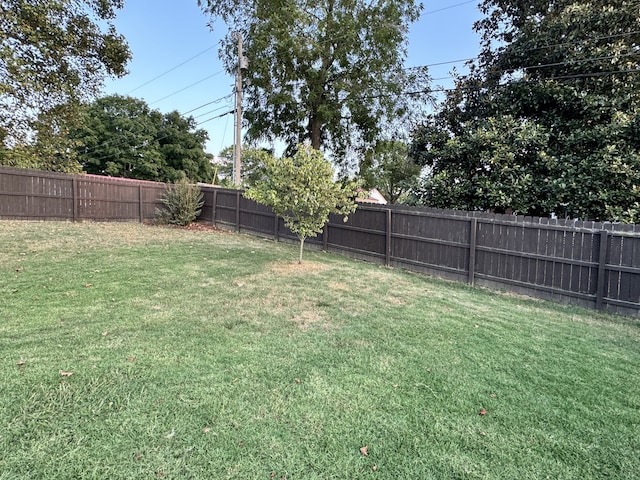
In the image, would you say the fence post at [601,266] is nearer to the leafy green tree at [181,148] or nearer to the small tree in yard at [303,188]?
the small tree in yard at [303,188]

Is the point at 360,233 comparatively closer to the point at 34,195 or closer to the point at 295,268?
the point at 295,268

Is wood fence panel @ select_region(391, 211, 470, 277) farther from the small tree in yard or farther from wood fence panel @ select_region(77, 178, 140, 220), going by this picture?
wood fence panel @ select_region(77, 178, 140, 220)

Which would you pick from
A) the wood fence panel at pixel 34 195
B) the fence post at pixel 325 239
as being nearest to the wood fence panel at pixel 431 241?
the fence post at pixel 325 239

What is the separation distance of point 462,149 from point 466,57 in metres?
3.70

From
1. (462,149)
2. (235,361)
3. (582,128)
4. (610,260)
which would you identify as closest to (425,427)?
(235,361)

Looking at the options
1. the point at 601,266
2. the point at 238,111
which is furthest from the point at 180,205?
the point at 601,266

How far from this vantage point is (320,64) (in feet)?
40.3

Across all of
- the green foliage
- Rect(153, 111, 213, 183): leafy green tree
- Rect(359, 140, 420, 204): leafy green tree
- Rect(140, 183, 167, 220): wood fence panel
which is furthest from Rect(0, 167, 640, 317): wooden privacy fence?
Rect(153, 111, 213, 183): leafy green tree

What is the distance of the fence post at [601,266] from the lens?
4.85m

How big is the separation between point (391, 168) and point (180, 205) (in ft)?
52.0

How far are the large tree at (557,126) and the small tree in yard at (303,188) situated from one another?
11.4 feet

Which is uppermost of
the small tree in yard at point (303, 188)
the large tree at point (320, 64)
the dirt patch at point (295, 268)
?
the large tree at point (320, 64)

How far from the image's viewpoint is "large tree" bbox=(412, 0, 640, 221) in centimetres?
649

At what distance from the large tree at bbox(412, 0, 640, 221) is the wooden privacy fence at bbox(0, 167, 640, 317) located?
1759mm
